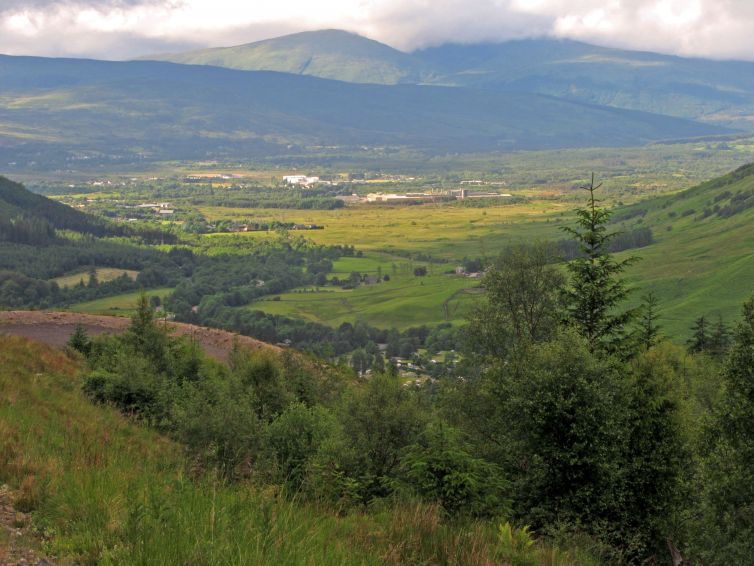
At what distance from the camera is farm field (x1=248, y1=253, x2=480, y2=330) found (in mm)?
109500

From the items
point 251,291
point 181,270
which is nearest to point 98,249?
point 181,270

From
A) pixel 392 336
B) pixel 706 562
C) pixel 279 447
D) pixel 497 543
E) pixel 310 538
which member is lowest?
pixel 392 336

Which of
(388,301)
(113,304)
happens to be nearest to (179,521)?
(113,304)

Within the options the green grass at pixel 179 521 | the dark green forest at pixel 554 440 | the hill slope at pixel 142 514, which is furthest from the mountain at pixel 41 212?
the green grass at pixel 179 521

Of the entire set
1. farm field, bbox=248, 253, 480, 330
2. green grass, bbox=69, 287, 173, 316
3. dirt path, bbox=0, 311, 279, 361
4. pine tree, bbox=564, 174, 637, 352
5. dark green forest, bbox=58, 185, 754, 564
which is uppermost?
pine tree, bbox=564, 174, 637, 352

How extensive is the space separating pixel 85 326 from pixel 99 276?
78.1m

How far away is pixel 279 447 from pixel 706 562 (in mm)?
12234

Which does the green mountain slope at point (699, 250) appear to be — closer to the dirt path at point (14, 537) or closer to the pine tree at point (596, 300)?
the pine tree at point (596, 300)

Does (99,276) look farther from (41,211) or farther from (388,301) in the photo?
(388,301)

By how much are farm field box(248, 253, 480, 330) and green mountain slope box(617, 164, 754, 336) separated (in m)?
30.5

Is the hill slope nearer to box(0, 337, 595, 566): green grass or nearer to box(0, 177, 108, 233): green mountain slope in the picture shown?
box(0, 337, 595, 566): green grass

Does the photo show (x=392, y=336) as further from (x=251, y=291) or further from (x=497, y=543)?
(x=497, y=543)

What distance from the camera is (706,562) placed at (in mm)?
18422

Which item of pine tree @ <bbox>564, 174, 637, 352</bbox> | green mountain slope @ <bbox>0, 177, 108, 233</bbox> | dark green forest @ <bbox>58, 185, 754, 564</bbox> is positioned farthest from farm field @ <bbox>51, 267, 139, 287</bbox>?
pine tree @ <bbox>564, 174, 637, 352</bbox>
